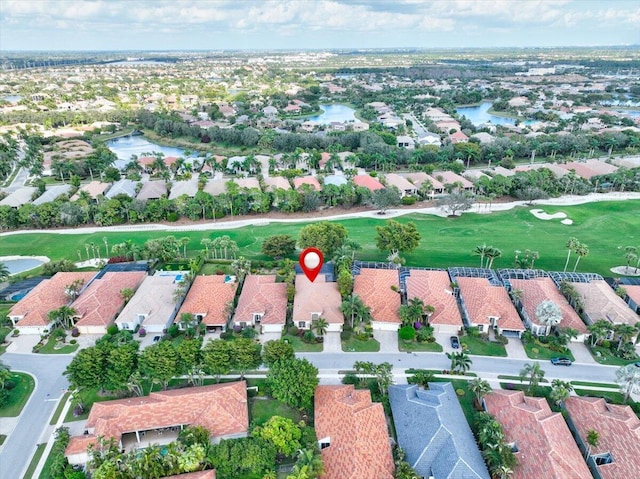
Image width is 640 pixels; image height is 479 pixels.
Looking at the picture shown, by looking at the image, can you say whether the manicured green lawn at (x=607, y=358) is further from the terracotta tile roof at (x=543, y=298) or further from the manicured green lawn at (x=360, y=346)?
the manicured green lawn at (x=360, y=346)

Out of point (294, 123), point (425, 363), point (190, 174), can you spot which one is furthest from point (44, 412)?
point (294, 123)

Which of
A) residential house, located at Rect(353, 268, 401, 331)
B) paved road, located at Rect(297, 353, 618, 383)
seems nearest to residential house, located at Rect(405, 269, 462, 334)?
residential house, located at Rect(353, 268, 401, 331)

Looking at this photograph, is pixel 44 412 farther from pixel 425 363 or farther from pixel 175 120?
pixel 175 120

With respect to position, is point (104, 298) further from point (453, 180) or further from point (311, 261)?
point (453, 180)

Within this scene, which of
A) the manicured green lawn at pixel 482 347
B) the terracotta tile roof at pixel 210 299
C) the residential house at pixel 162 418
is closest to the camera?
the residential house at pixel 162 418

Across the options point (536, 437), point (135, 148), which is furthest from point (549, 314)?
point (135, 148)

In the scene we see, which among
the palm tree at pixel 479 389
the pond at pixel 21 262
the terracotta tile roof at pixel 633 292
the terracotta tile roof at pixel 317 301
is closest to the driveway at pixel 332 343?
the terracotta tile roof at pixel 317 301
